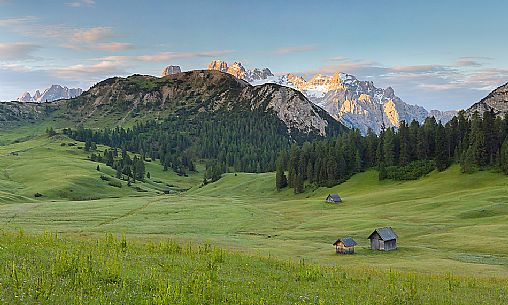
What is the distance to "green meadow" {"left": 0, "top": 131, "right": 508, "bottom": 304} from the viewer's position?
63.3 feet

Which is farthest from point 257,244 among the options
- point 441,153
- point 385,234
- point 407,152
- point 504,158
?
point 407,152

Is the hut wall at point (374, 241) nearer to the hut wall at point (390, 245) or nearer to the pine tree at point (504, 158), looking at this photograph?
the hut wall at point (390, 245)

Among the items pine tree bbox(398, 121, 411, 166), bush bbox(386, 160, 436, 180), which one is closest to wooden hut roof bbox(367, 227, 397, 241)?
bush bbox(386, 160, 436, 180)

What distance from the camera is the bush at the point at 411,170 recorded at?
510 ft

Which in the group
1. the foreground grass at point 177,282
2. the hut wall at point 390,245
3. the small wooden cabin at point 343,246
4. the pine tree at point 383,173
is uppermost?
the foreground grass at point 177,282

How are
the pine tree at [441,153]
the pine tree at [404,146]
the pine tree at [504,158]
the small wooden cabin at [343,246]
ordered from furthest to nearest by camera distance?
the pine tree at [404,146] → the pine tree at [441,153] → the pine tree at [504,158] → the small wooden cabin at [343,246]

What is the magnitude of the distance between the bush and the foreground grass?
129 meters

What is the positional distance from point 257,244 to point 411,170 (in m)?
107

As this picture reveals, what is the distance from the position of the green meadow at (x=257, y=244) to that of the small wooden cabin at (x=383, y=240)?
1692mm

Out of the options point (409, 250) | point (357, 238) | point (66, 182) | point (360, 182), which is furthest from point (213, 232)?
point (66, 182)

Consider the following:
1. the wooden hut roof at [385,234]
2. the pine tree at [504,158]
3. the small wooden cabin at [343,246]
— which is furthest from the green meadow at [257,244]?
the pine tree at [504,158]

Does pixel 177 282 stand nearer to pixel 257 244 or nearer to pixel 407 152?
pixel 257 244

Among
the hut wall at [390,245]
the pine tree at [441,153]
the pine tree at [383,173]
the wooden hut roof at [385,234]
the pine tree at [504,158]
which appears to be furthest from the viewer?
the pine tree at [383,173]

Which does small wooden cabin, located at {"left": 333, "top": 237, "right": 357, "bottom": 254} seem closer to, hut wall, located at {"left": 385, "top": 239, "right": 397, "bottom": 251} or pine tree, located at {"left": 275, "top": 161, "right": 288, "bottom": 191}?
hut wall, located at {"left": 385, "top": 239, "right": 397, "bottom": 251}
